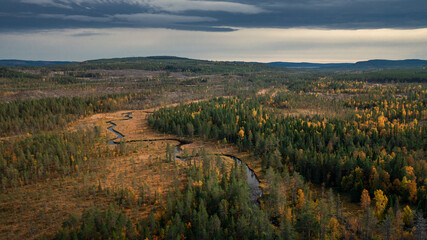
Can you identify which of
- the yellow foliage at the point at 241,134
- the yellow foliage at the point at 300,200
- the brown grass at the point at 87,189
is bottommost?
the brown grass at the point at 87,189

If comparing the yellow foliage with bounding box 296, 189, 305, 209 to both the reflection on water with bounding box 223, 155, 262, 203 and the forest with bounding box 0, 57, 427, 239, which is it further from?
the reflection on water with bounding box 223, 155, 262, 203

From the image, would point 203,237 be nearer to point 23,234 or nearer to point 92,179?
point 23,234

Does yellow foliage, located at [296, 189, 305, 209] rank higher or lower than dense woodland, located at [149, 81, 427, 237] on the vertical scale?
lower

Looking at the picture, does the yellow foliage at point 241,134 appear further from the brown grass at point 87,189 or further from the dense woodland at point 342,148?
the brown grass at point 87,189

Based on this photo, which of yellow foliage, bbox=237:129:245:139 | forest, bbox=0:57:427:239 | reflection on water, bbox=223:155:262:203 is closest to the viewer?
forest, bbox=0:57:427:239

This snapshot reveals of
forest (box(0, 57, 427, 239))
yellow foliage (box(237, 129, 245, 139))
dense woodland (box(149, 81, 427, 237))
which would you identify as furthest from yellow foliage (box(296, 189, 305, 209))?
yellow foliage (box(237, 129, 245, 139))

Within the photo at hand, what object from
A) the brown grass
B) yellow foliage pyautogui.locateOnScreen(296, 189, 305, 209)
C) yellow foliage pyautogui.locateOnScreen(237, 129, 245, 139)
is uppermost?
yellow foliage pyautogui.locateOnScreen(237, 129, 245, 139)

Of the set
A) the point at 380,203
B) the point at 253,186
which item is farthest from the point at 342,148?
the point at 253,186

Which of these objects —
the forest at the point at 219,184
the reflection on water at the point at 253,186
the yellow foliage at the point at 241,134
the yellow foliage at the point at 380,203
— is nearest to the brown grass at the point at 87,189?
the forest at the point at 219,184

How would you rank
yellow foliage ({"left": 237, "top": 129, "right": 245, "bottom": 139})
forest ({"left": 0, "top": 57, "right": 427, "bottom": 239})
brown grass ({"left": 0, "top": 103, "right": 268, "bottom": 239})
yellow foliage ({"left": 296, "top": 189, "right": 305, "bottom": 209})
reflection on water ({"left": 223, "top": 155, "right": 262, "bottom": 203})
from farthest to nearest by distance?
yellow foliage ({"left": 237, "top": 129, "right": 245, "bottom": 139}) < reflection on water ({"left": 223, "top": 155, "right": 262, "bottom": 203}) < yellow foliage ({"left": 296, "top": 189, "right": 305, "bottom": 209}) < brown grass ({"left": 0, "top": 103, "right": 268, "bottom": 239}) < forest ({"left": 0, "top": 57, "right": 427, "bottom": 239})

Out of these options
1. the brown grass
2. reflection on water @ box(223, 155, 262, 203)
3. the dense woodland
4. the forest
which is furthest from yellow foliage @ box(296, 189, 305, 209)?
the brown grass

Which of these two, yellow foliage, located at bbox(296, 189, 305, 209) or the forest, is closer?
the forest
